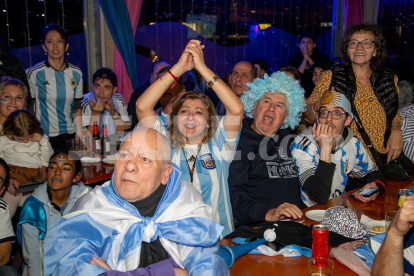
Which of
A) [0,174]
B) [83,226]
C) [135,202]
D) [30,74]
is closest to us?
[83,226]

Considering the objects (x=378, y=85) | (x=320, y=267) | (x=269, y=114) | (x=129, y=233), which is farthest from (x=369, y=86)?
(x=129, y=233)

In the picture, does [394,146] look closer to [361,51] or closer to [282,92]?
[361,51]

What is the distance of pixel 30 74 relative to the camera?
15.3 ft

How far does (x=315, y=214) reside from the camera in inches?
94.0

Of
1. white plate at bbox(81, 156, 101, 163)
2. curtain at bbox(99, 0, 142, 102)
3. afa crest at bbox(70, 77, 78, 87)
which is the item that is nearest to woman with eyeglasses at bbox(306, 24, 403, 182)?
white plate at bbox(81, 156, 101, 163)

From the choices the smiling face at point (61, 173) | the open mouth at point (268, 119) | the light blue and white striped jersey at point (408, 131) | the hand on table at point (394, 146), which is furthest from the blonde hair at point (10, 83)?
the light blue and white striped jersey at point (408, 131)

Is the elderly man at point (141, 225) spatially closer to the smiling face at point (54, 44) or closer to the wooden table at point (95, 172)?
the wooden table at point (95, 172)

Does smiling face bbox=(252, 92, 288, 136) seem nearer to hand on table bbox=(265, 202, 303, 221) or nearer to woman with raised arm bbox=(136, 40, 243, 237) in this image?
woman with raised arm bbox=(136, 40, 243, 237)

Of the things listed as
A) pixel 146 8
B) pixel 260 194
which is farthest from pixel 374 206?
pixel 146 8

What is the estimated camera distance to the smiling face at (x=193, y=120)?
2533mm

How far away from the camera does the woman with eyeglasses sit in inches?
132

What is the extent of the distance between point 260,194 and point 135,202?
1248 mm

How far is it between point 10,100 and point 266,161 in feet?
9.12

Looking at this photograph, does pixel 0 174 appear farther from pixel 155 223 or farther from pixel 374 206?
Result: pixel 374 206
